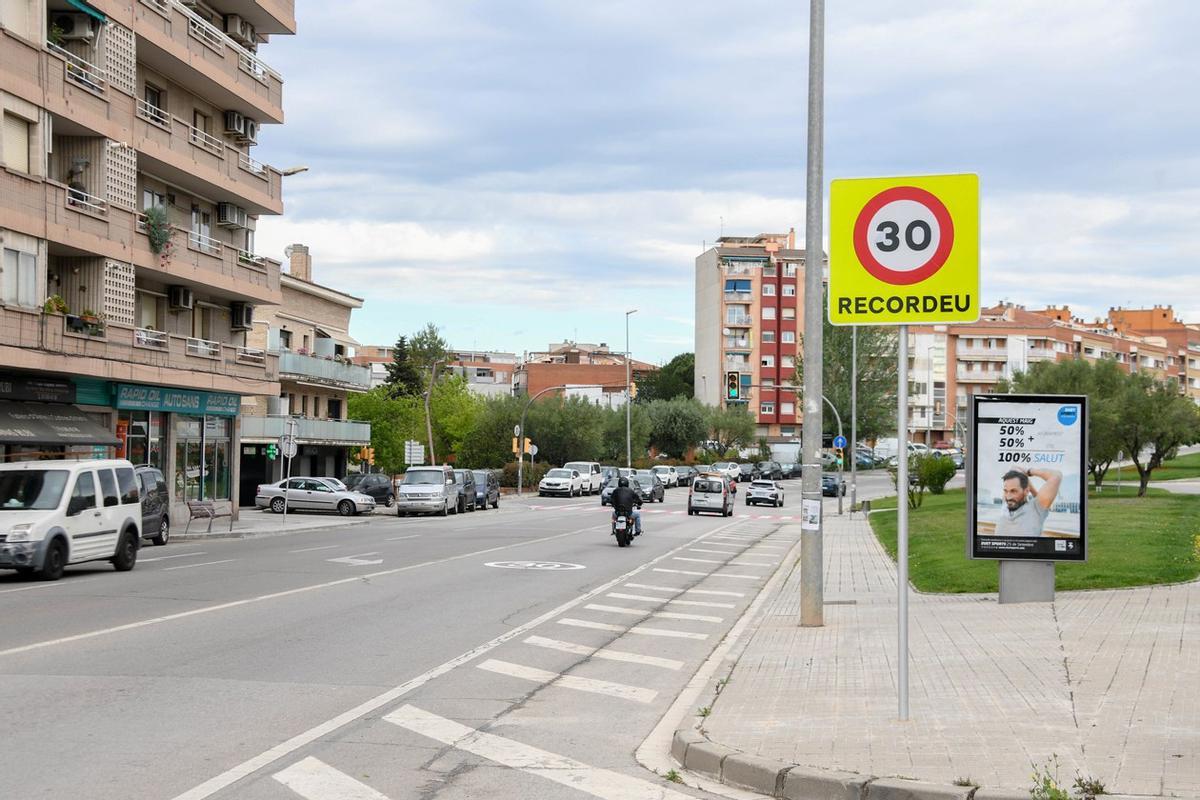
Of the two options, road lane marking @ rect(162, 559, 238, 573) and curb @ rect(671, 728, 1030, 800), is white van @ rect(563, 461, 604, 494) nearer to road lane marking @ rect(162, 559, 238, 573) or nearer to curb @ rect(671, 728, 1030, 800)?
road lane marking @ rect(162, 559, 238, 573)

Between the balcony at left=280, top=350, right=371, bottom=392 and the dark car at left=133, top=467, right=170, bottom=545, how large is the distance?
26.8m

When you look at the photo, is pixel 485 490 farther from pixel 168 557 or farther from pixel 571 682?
pixel 571 682

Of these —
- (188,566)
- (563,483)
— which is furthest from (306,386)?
(188,566)

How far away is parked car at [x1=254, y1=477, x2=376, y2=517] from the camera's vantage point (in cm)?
5056

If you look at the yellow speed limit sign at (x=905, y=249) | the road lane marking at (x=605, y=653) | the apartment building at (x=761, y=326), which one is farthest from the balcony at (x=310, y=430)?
the apartment building at (x=761, y=326)

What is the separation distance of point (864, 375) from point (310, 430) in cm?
5686

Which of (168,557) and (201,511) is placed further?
(201,511)

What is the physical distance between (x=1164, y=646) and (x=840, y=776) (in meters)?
5.39

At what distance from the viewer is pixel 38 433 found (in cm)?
2945

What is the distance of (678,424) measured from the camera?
112250 millimetres

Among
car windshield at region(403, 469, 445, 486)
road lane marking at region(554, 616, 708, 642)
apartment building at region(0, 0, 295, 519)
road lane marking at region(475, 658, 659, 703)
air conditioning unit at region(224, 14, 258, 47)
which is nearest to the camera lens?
road lane marking at region(475, 658, 659, 703)

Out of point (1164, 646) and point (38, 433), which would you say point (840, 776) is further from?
point (38, 433)

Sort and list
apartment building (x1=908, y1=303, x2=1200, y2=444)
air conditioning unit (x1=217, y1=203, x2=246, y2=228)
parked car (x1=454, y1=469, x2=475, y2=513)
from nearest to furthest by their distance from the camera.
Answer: air conditioning unit (x1=217, y1=203, x2=246, y2=228) < parked car (x1=454, y1=469, x2=475, y2=513) < apartment building (x1=908, y1=303, x2=1200, y2=444)

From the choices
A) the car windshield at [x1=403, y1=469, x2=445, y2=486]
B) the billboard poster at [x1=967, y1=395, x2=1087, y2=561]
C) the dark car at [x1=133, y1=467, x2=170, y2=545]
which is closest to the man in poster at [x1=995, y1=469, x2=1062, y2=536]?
the billboard poster at [x1=967, y1=395, x2=1087, y2=561]
